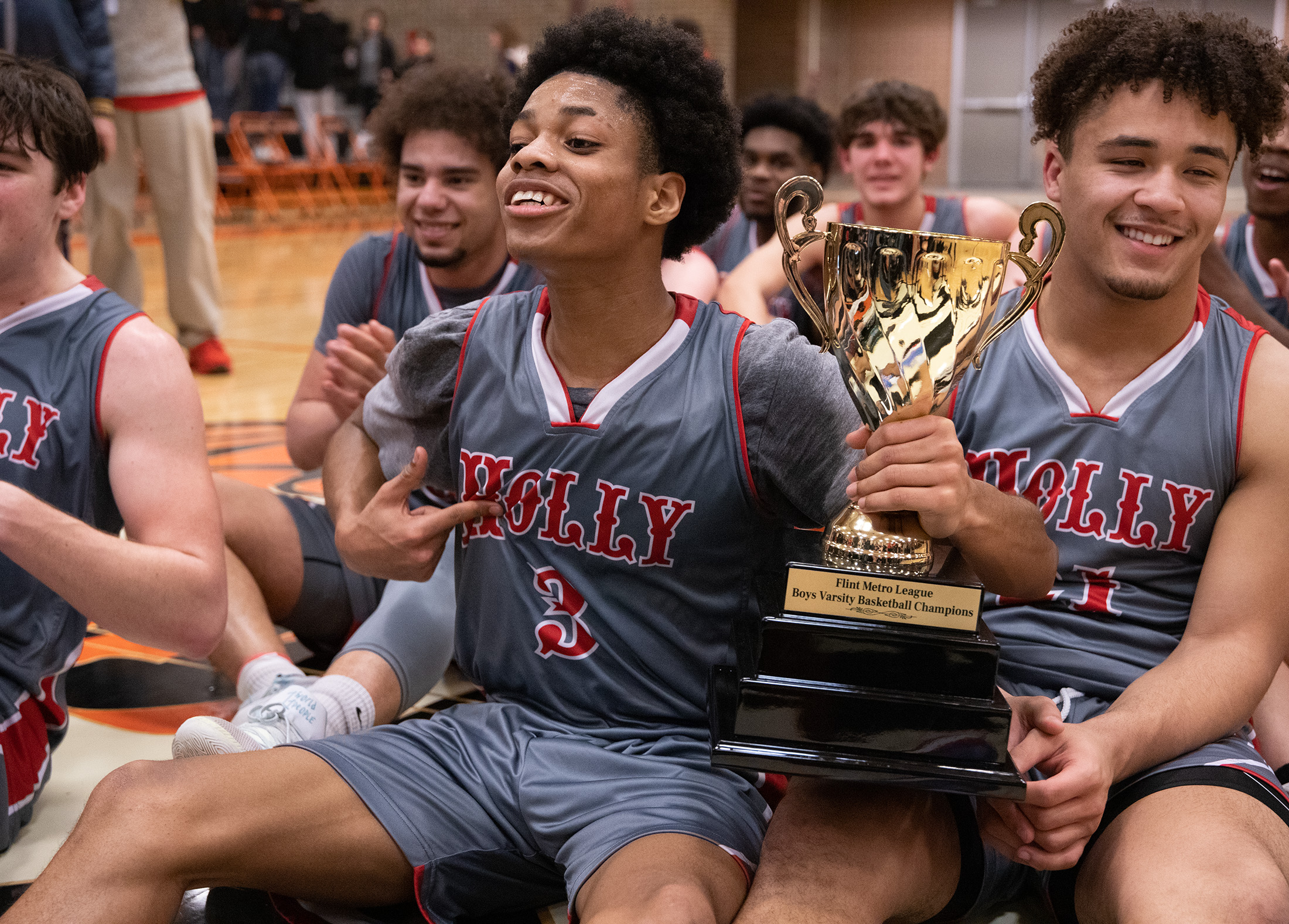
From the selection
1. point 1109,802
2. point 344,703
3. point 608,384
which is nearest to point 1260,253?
point 1109,802

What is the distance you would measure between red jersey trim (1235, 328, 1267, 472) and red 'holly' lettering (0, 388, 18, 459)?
6.14 feet

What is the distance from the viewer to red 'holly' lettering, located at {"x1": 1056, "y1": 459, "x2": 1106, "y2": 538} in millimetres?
1905

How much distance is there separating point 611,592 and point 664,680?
0.50 ft

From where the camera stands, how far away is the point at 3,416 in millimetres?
1969

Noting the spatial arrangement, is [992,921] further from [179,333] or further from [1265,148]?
[179,333]

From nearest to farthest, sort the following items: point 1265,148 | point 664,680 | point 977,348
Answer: point 977,348 < point 664,680 < point 1265,148

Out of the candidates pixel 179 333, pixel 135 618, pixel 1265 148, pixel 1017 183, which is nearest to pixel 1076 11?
pixel 1017 183

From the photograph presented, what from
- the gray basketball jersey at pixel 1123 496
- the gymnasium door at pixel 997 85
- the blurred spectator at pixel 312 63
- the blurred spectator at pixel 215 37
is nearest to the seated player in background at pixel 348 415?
the gray basketball jersey at pixel 1123 496

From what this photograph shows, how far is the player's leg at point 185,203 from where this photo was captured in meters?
6.16

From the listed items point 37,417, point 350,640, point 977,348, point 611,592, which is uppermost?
point 977,348

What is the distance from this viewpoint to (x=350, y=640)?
261cm

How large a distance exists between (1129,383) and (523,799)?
1.11m

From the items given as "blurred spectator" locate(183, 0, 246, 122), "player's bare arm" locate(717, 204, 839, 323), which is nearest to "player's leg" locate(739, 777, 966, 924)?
"player's bare arm" locate(717, 204, 839, 323)

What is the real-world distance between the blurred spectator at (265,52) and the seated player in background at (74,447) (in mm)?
14494
